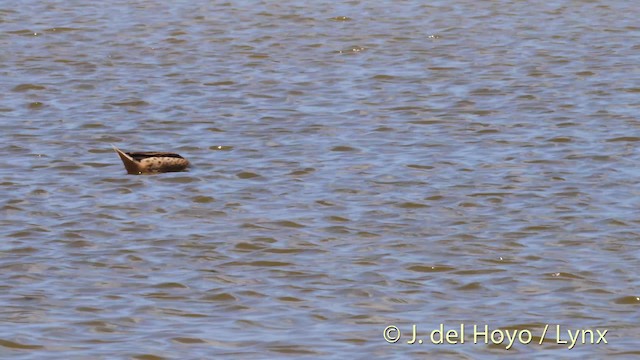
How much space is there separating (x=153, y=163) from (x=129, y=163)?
0.23 metres

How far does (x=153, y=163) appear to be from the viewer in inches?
543

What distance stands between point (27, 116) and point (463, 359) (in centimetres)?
861

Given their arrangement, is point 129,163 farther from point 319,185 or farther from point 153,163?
point 319,185

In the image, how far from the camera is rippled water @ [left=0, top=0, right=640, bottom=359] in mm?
9547

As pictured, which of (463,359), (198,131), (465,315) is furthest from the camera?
(198,131)

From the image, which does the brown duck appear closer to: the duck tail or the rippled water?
the duck tail

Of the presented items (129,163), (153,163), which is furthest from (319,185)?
(129,163)

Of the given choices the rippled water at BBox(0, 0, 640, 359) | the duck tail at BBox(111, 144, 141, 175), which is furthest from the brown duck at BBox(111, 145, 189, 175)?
the rippled water at BBox(0, 0, 640, 359)

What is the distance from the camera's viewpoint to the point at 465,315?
9578 millimetres

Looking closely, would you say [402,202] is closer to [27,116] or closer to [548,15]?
[27,116]

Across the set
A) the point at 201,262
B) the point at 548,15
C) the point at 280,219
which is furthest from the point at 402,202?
the point at 548,15

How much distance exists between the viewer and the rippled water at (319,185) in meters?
9.55

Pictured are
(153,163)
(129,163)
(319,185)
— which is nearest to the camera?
(319,185)

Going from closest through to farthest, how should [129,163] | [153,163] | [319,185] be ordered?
[319,185]
[129,163]
[153,163]
